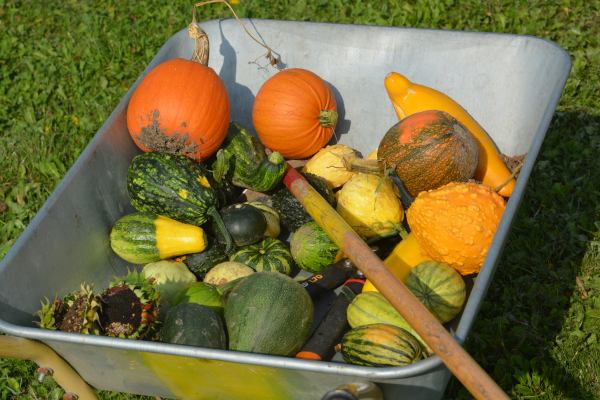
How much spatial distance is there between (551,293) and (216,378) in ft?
6.89

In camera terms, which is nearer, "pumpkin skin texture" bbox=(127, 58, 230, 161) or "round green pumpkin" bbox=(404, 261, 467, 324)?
"round green pumpkin" bbox=(404, 261, 467, 324)

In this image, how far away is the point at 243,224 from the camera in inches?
97.6

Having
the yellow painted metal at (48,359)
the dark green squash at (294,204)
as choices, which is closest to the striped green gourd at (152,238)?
the dark green squash at (294,204)

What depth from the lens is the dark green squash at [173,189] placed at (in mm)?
2402

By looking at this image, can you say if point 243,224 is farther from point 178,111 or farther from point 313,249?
Answer: point 178,111

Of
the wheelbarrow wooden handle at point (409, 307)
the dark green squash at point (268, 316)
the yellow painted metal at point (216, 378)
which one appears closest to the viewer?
the wheelbarrow wooden handle at point (409, 307)

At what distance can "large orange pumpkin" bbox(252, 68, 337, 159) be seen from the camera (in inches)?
108

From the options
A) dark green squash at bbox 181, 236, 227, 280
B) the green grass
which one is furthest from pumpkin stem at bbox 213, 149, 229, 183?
the green grass

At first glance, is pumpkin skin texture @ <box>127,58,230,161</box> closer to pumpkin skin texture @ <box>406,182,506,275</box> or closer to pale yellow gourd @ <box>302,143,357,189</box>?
pale yellow gourd @ <box>302,143,357,189</box>

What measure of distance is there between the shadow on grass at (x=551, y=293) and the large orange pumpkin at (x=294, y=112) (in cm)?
146

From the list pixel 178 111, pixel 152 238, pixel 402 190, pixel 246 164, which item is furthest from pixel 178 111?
pixel 402 190

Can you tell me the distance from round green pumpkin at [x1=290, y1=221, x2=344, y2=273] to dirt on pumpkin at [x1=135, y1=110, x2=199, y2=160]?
2.43 ft

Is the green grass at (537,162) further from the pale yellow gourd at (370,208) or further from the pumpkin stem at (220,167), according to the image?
the pumpkin stem at (220,167)

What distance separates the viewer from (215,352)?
153 centimetres
